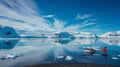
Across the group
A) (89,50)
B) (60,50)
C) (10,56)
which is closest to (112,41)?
(89,50)

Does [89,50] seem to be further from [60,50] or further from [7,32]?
[7,32]

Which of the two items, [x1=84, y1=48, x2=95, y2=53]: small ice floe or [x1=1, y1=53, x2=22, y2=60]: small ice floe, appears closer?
[x1=1, y1=53, x2=22, y2=60]: small ice floe

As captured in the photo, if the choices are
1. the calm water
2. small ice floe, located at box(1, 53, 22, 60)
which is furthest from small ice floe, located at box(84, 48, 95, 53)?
small ice floe, located at box(1, 53, 22, 60)

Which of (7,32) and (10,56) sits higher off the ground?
(7,32)

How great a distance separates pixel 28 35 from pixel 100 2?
1486mm

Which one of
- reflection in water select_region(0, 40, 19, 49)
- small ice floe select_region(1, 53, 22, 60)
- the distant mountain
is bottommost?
small ice floe select_region(1, 53, 22, 60)

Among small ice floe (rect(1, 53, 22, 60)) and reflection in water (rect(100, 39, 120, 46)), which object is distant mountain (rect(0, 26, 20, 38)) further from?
reflection in water (rect(100, 39, 120, 46))

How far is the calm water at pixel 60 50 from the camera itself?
3596 mm

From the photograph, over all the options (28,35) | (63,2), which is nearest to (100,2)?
(63,2)

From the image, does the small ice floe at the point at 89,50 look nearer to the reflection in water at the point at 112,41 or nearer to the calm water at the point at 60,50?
the calm water at the point at 60,50

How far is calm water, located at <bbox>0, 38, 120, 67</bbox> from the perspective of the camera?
3596mm

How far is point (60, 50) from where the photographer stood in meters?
3.68

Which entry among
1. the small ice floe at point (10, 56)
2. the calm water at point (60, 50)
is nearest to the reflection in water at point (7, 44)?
the calm water at point (60, 50)

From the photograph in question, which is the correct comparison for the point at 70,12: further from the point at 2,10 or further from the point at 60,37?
the point at 2,10
